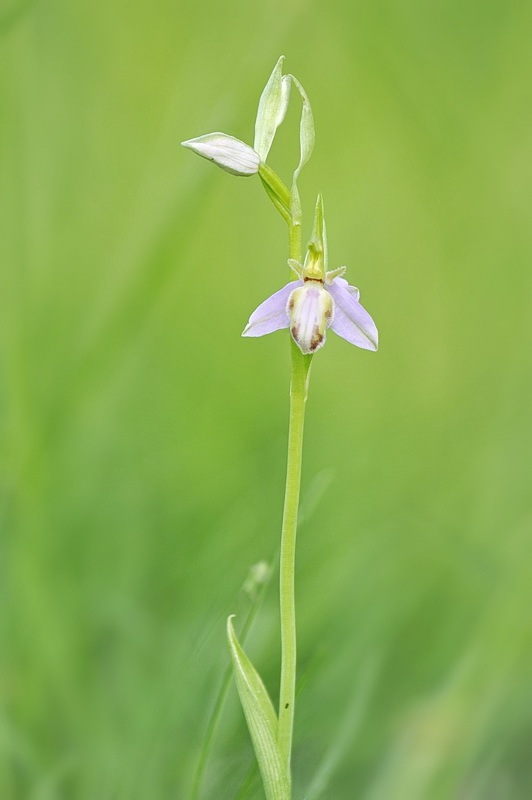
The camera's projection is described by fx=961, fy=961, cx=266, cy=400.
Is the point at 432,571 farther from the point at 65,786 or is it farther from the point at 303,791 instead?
the point at 65,786

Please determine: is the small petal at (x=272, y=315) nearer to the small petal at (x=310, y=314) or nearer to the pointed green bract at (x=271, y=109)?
the small petal at (x=310, y=314)

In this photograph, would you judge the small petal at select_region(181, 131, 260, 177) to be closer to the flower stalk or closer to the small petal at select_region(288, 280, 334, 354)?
the flower stalk

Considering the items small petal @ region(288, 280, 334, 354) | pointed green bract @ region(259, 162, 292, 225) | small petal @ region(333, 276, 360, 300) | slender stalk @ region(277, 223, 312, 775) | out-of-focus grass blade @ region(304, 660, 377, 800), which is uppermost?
pointed green bract @ region(259, 162, 292, 225)

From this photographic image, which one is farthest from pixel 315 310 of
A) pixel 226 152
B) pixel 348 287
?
pixel 226 152

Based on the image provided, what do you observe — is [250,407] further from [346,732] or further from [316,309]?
[316,309]

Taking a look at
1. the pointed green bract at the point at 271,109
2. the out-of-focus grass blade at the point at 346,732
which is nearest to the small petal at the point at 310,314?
the pointed green bract at the point at 271,109

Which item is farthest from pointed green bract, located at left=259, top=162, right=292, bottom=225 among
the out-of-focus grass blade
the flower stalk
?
the out-of-focus grass blade

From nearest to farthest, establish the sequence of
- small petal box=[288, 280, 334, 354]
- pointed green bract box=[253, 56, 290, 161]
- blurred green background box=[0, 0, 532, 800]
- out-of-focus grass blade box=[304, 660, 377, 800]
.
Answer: small petal box=[288, 280, 334, 354], pointed green bract box=[253, 56, 290, 161], out-of-focus grass blade box=[304, 660, 377, 800], blurred green background box=[0, 0, 532, 800]
